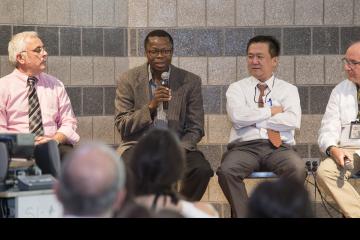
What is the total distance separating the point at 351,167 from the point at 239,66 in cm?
176

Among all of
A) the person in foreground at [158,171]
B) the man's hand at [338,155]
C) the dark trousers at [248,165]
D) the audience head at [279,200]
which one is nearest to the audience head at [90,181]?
the audience head at [279,200]

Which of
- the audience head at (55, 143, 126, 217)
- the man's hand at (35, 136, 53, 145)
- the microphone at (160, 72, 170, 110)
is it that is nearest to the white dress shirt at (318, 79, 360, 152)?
the microphone at (160, 72, 170, 110)

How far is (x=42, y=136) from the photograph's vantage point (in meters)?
7.09

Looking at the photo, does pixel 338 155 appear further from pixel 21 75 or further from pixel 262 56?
Result: pixel 21 75

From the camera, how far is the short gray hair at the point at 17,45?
723 centimetres

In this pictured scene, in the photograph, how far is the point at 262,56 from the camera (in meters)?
7.41

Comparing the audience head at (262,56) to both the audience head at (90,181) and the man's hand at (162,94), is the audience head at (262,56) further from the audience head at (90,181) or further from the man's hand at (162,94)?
the audience head at (90,181)

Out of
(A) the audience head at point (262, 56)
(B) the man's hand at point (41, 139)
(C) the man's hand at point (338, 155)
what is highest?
(A) the audience head at point (262, 56)

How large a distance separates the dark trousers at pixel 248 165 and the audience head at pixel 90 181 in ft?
12.8

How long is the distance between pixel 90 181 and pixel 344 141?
4.53m

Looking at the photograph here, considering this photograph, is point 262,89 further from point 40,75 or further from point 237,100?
point 40,75

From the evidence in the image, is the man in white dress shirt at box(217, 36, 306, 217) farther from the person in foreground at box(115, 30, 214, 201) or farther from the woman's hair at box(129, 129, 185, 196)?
the woman's hair at box(129, 129, 185, 196)
